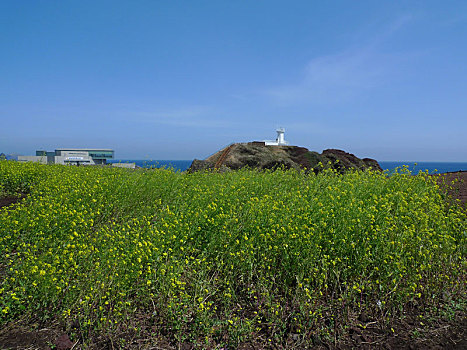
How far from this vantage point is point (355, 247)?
13.4ft

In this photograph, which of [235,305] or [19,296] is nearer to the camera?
[19,296]

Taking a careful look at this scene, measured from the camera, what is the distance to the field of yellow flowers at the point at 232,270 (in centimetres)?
327

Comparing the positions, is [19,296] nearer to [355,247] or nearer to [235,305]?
[235,305]

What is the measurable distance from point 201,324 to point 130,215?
102 inches

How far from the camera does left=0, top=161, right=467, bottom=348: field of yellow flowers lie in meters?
3.27

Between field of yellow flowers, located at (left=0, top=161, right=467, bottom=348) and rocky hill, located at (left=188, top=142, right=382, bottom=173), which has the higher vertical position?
rocky hill, located at (left=188, top=142, right=382, bottom=173)

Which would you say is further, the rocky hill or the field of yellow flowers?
the rocky hill

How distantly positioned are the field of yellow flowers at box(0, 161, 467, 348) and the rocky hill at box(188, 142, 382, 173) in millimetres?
5494

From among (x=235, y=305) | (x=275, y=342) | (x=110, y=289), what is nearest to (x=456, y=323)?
(x=275, y=342)

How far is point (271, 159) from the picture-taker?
432 inches

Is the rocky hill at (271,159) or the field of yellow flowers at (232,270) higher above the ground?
the rocky hill at (271,159)

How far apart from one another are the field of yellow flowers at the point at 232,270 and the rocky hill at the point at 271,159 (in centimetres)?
549

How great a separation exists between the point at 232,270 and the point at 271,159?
23.9 feet

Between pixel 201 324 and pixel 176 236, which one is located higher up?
pixel 176 236
